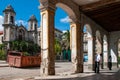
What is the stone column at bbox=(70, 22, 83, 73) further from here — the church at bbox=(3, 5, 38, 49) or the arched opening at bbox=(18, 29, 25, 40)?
the arched opening at bbox=(18, 29, 25, 40)

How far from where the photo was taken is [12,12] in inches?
2655

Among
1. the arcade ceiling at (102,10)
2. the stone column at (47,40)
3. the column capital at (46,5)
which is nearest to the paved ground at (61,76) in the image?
the stone column at (47,40)

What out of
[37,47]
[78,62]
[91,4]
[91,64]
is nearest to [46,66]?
[78,62]

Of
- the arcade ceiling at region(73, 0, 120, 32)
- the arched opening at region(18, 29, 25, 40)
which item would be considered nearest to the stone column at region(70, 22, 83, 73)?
the arcade ceiling at region(73, 0, 120, 32)

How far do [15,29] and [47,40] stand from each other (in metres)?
58.4

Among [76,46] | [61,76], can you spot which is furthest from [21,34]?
[61,76]

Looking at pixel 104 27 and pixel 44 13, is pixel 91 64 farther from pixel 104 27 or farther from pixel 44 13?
pixel 44 13

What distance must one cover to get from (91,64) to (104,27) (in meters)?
5.23

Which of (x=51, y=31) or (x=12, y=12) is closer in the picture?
(x=51, y=31)

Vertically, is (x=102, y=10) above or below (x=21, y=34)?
below

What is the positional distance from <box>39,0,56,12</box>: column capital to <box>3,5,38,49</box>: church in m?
53.0

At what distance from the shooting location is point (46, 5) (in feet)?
45.1

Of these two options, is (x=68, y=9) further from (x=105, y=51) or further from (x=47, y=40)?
(x=105, y=51)

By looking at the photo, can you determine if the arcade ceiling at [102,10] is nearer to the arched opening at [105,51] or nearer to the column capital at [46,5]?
the column capital at [46,5]
